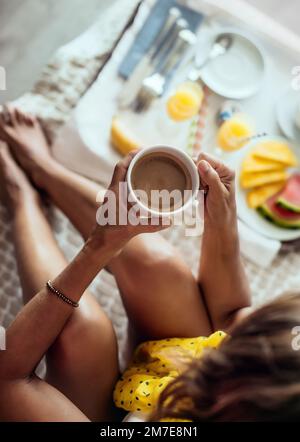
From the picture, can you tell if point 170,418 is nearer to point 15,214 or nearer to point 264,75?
point 15,214

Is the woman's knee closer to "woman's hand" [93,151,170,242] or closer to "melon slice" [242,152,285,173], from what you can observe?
"woman's hand" [93,151,170,242]

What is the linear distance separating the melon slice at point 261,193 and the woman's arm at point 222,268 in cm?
29

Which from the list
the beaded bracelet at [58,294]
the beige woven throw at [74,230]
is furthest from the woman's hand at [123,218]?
the beige woven throw at [74,230]

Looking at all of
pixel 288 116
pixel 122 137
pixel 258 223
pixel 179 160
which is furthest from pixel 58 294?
pixel 288 116

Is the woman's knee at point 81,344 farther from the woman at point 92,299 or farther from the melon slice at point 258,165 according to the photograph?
the melon slice at point 258,165

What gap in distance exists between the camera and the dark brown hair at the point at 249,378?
664 mm

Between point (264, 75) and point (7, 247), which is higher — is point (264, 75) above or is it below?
above

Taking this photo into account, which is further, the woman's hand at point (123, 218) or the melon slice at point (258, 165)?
the melon slice at point (258, 165)

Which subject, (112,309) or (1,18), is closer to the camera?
(112,309)

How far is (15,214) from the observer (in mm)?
1268
